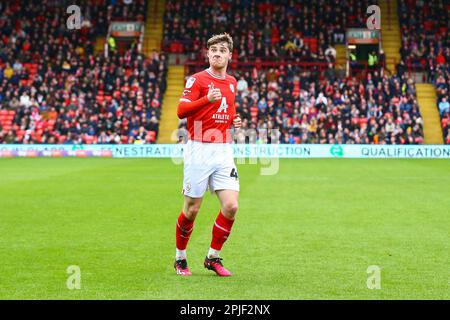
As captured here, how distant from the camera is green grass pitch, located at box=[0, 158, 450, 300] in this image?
8453 millimetres

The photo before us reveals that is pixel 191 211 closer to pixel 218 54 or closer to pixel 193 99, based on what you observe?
pixel 193 99

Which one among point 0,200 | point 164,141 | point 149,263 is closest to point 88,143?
point 164,141

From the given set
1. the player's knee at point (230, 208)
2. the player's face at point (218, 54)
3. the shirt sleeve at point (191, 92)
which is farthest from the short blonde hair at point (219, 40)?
the player's knee at point (230, 208)

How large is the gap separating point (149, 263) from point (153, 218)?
500cm

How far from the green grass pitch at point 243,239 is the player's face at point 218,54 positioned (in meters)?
2.32

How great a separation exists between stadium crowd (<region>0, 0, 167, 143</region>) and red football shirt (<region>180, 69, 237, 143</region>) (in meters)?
31.0

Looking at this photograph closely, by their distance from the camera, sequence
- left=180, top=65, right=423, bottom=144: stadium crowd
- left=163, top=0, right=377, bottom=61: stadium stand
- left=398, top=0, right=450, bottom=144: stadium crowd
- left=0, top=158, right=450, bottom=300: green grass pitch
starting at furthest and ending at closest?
left=163, top=0, right=377, bottom=61: stadium stand, left=398, top=0, right=450, bottom=144: stadium crowd, left=180, top=65, right=423, bottom=144: stadium crowd, left=0, top=158, right=450, bottom=300: green grass pitch

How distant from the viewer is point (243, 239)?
Result: 40.3 ft

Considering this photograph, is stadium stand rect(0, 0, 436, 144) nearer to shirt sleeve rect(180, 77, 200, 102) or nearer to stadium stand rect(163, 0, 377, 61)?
stadium stand rect(163, 0, 377, 61)

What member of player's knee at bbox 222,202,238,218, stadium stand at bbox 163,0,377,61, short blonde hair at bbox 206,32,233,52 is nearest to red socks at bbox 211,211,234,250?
player's knee at bbox 222,202,238,218

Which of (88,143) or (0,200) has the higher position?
(88,143)
